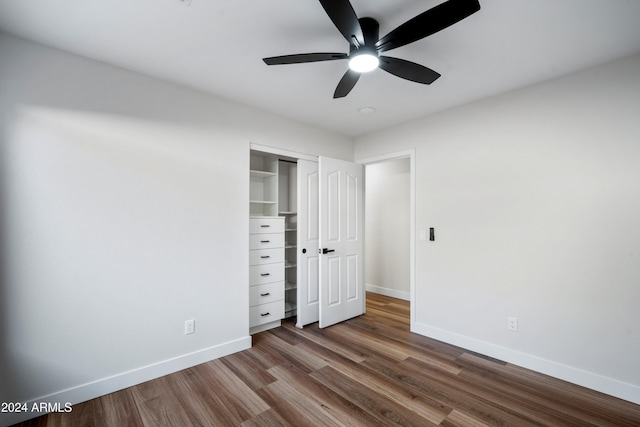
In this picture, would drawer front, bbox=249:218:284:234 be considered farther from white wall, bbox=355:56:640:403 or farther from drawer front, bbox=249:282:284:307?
white wall, bbox=355:56:640:403

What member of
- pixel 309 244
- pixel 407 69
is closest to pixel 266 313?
pixel 309 244

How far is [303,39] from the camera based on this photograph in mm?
1916

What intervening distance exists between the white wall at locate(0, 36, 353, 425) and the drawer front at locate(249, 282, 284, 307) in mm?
343

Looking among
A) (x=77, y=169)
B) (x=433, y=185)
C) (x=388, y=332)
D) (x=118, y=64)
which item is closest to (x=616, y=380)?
(x=388, y=332)

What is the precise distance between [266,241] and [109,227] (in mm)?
1563

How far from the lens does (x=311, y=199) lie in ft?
11.9

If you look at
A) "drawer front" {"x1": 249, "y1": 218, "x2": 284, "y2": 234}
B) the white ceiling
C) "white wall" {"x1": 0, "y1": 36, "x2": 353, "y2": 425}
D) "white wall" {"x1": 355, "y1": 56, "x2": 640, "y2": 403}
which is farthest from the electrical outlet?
"white wall" {"x1": 355, "y1": 56, "x2": 640, "y2": 403}

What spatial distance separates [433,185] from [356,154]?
1.28 metres

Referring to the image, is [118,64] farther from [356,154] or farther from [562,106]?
[562,106]

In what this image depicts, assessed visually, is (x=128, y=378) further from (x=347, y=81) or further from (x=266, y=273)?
(x=347, y=81)

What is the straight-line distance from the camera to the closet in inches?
132

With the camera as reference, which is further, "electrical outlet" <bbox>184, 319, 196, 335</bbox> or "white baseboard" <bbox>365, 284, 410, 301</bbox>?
"white baseboard" <bbox>365, 284, 410, 301</bbox>

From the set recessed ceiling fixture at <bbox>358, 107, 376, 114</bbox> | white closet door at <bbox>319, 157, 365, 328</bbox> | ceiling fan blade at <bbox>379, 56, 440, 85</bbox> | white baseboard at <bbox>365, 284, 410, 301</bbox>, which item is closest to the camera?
ceiling fan blade at <bbox>379, 56, 440, 85</bbox>

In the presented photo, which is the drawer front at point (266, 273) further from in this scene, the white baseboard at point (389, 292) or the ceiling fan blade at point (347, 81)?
the white baseboard at point (389, 292)
